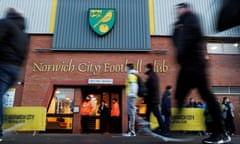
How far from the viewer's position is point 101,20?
16.1 m

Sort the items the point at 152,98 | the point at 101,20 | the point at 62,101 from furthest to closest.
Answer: the point at 101,20 → the point at 62,101 → the point at 152,98

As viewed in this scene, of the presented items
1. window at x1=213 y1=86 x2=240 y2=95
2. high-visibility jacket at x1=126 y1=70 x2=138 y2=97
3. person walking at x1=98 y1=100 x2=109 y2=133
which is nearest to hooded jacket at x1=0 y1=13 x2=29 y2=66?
high-visibility jacket at x1=126 y1=70 x2=138 y2=97

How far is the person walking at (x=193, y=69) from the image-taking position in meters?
3.28

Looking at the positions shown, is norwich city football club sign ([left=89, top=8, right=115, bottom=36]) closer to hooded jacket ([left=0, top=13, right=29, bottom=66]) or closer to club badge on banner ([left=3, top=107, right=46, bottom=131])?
club badge on banner ([left=3, top=107, right=46, bottom=131])

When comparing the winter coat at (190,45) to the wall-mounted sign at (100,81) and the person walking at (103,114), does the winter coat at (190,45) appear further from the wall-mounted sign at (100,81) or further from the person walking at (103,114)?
the wall-mounted sign at (100,81)

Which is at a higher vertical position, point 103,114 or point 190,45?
point 190,45

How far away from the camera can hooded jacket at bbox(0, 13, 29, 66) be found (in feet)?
11.2

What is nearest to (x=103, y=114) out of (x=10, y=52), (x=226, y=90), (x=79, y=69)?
(x=79, y=69)

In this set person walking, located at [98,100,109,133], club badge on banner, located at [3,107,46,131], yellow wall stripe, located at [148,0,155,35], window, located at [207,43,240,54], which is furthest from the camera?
window, located at [207,43,240,54]

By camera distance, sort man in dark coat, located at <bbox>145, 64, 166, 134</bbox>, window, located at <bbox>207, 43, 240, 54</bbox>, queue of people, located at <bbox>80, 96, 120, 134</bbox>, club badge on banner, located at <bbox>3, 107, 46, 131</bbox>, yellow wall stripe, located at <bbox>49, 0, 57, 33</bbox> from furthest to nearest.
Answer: window, located at <bbox>207, 43, 240, 54</bbox> < yellow wall stripe, located at <bbox>49, 0, 57, 33</bbox> < queue of people, located at <bbox>80, 96, 120, 134</bbox> < club badge on banner, located at <bbox>3, 107, 46, 131</bbox> < man in dark coat, located at <bbox>145, 64, 166, 134</bbox>

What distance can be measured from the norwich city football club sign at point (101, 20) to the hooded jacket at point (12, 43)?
1238 cm

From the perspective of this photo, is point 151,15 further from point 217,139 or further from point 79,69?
point 217,139

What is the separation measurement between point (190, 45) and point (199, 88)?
630 millimetres

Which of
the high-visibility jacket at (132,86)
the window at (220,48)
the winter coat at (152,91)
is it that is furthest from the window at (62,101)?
the window at (220,48)
